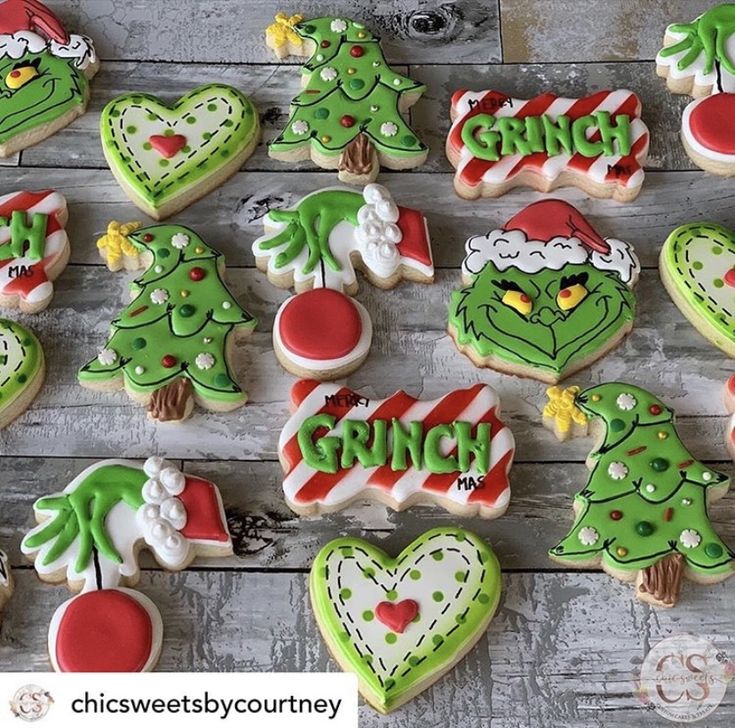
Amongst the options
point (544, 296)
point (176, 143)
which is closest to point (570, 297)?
point (544, 296)

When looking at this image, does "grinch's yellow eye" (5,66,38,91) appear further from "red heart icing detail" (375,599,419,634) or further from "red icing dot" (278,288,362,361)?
"red heart icing detail" (375,599,419,634)

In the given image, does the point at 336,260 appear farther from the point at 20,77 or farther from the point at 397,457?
the point at 20,77

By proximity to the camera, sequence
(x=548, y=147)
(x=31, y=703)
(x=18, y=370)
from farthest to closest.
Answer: (x=548, y=147) → (x=18, y=370) → (x=31, y=703)

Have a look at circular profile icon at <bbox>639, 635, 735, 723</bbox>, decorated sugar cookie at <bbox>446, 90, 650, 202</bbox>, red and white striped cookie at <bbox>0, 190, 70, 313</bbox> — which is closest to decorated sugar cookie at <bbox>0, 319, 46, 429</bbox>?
red and white striped cookie at <bbox>0, 190, 70, 313</bbox>

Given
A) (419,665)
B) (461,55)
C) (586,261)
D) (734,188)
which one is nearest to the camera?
(419,665)

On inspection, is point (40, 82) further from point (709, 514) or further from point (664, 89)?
point (709, 514)

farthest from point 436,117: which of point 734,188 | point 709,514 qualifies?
point 709,514

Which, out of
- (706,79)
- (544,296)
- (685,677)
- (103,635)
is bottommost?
(685,677)
